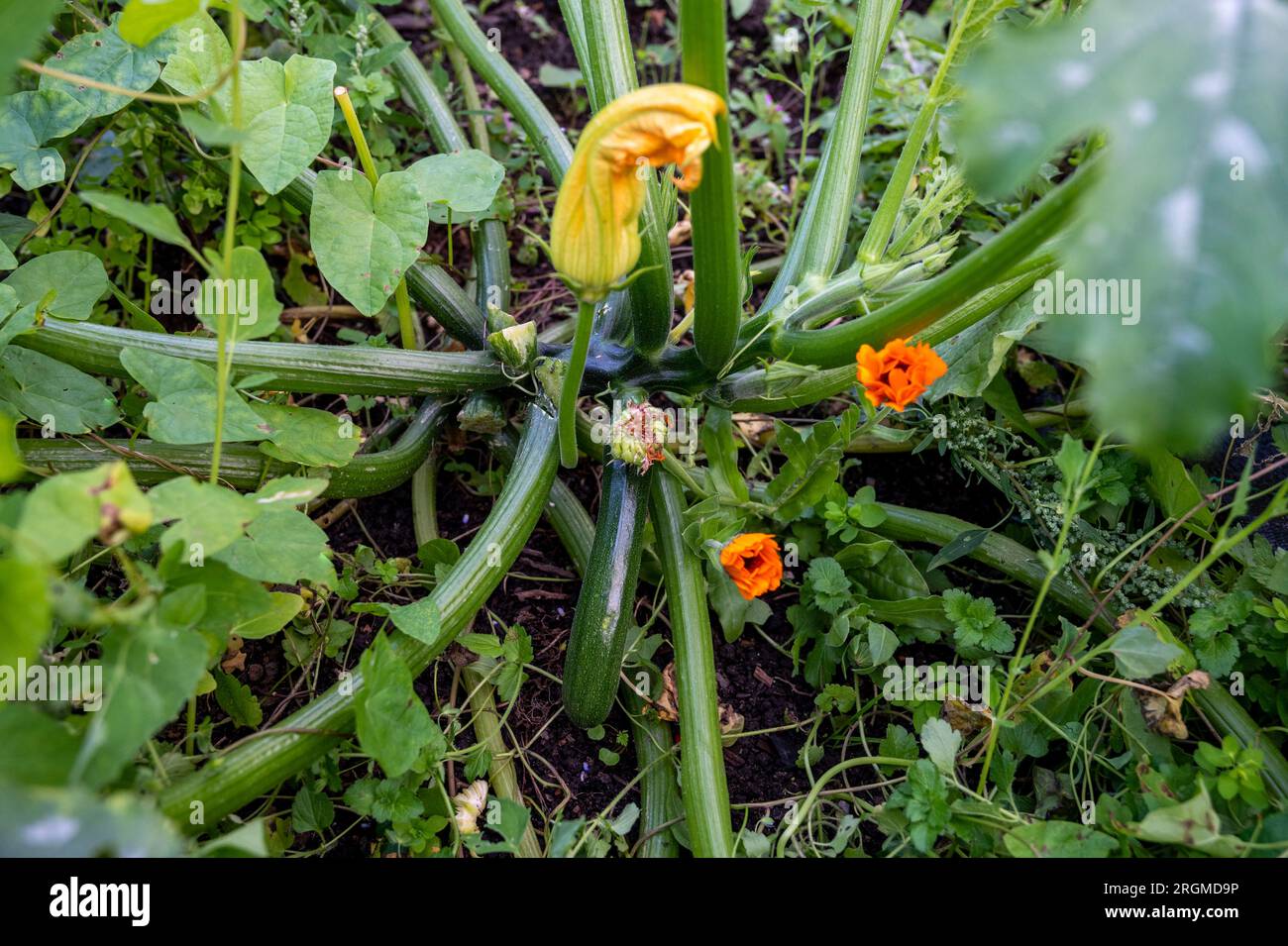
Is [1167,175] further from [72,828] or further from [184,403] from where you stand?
[184,403]

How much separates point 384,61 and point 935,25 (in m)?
1.45

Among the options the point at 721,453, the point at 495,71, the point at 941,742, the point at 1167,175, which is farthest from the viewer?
the point at 495,71

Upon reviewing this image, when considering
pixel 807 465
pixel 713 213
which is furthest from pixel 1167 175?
pixel 807 465

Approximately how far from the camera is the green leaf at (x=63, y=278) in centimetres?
162

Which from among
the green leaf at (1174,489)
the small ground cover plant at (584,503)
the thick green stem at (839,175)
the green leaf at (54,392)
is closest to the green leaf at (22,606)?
the small ground cover plant at (584,503)

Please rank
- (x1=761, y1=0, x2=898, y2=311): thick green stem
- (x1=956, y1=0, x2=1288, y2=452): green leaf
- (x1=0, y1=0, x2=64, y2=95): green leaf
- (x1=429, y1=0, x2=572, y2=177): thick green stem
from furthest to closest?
1. (x1=429, y1=0, x2=572, y2=177): thick green stem
2. (x1=761, y1=0, x2=898, y2=311): thick green stem
3. (x1=0, y1=0, x2=64, y2=95): green leaf
4. (x1=956, y1=0, x2=1288, y2=452): green leaf

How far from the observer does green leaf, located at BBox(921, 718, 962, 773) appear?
4.93 feet

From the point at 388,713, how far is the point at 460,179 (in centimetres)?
89

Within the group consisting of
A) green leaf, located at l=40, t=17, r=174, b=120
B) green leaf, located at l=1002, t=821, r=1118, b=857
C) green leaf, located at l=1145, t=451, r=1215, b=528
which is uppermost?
green leaf, located at l=40, t=17, r=174, b=120

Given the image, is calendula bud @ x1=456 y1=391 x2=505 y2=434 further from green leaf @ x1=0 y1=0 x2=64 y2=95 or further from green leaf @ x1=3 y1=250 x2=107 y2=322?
green leaf @ x1=0 y1=0 x2=64 y2=95

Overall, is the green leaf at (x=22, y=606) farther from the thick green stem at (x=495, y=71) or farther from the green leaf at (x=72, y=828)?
the thick green stem at (x=495, y=71)

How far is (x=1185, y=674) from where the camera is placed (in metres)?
1.54

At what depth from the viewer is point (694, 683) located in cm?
163

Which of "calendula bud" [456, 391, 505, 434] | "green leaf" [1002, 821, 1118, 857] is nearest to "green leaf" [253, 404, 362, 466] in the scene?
"calendula bud" [456, 391, 505, 434]
